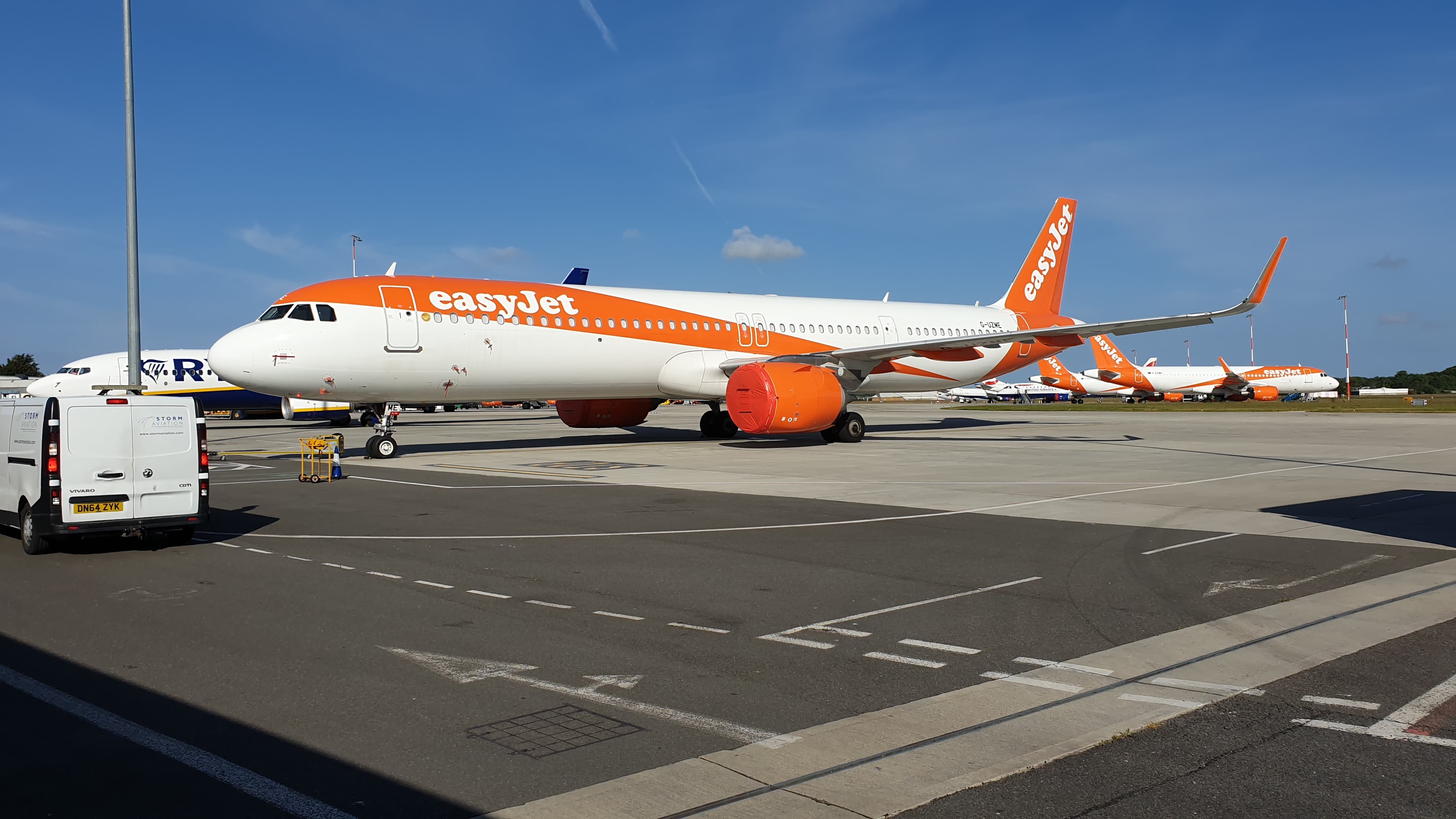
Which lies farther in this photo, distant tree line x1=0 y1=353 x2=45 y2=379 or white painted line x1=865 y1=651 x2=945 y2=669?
distant tree line x1=0 y1=353 x2=45 y2=379

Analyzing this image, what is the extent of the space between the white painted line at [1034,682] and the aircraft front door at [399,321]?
18030mm

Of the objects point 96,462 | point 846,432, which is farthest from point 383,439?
point 96,462

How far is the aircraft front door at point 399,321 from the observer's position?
69.2 ft

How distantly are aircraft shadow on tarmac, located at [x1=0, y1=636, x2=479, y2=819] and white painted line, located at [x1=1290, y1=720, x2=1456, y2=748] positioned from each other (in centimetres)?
413

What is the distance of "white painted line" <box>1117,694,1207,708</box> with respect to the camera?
514 cm

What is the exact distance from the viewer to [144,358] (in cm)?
4344

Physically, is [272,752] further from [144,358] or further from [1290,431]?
[144,358]

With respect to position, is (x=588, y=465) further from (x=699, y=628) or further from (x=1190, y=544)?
(x=699, y=628)

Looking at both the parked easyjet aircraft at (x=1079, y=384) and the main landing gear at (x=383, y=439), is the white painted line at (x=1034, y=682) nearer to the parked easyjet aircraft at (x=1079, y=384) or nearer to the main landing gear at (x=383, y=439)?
the main landing gear at (x=383, y=439)

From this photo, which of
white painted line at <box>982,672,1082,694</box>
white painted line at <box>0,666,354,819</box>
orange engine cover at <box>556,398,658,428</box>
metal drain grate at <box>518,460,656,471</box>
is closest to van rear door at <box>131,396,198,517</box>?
white painted line at <box>0,666,354,819</box>

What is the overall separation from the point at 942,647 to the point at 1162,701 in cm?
152

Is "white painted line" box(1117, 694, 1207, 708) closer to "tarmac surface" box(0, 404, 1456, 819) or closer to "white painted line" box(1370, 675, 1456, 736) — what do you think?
"tarmac surface" box(0, 404, 1456, 819)

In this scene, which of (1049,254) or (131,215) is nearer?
(131,215)

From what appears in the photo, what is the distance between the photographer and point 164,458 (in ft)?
34.9
